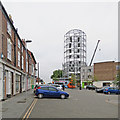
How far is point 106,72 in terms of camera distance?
61344mm

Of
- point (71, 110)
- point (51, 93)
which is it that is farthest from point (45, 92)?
point (71, 110)

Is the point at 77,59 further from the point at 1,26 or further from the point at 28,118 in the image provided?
the point at 28,118

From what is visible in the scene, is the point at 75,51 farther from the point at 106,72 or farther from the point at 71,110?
the point at 71,110

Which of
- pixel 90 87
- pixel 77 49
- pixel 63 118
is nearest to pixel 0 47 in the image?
pixel 63 118

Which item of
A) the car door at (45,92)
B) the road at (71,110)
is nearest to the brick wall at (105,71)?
the car door at (45,92)

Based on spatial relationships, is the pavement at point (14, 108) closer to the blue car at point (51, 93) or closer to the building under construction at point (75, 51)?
the blue car at point (51, 93)

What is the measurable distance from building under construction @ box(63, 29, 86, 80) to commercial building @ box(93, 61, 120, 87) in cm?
1546

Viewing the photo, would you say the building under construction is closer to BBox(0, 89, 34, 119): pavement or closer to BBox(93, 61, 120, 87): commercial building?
BBox(93, 61, 120, 87): commercial building

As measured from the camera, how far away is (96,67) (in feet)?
212

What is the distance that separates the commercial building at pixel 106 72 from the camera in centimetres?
5984

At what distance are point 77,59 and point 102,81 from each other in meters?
21.9

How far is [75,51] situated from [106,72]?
22.1m

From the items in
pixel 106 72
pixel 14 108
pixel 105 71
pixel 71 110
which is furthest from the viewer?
pixel 105 71

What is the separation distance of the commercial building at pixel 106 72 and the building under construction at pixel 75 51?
1546 cm
